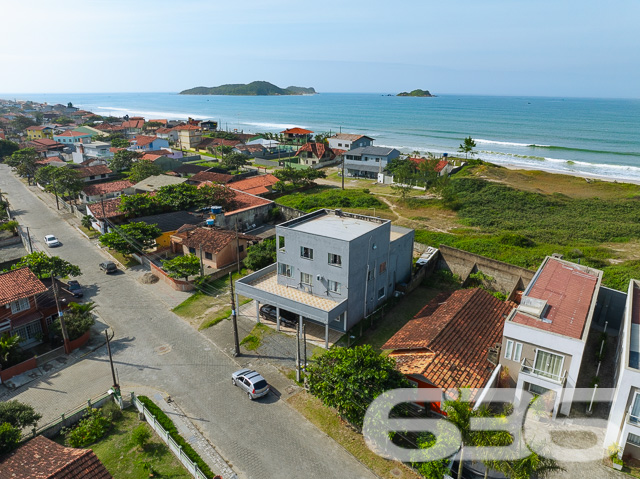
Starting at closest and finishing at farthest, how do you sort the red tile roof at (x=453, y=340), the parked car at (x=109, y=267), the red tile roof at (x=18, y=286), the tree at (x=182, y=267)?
the red tile roof at (x=453, y=340)
the red tile roof at (x=18, y=286)
the tree at (x=182, y=267)
the parked car at (x=109, y=267)

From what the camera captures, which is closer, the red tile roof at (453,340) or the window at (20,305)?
the red tile roof at (453,340)

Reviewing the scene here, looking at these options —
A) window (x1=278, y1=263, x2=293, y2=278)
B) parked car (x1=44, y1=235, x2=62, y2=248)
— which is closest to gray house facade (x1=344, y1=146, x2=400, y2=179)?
window (x1=278, y1=263, x2=293, y2=278)

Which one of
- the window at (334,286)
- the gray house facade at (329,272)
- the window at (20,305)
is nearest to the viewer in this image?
the window at (20,305)

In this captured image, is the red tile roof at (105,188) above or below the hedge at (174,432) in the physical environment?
above

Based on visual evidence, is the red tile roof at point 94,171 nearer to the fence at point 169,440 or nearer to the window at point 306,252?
the window at point 306,252

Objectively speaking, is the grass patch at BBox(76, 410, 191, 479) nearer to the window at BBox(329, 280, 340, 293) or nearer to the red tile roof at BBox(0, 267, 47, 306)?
the red tile roof at BBox(0, 267, 47, 306)

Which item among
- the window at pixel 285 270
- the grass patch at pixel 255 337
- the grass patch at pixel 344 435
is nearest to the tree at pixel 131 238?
the window at pixel 285 270

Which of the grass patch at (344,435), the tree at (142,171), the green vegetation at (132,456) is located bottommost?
the green vegetation at (132,456)

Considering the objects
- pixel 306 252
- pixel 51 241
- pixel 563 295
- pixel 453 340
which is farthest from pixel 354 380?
Result: pixel 51 241
